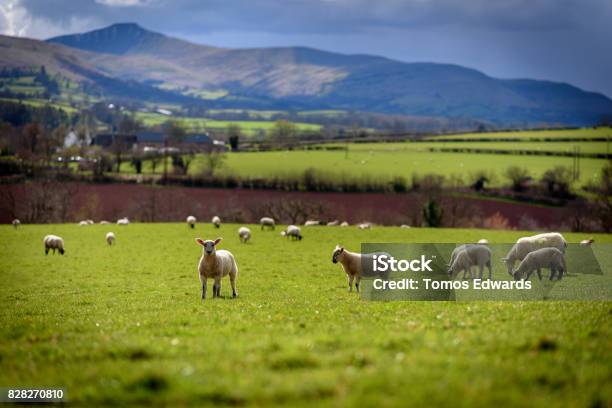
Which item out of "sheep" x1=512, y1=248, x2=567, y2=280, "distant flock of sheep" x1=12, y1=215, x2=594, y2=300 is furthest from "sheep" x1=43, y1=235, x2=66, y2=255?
"sheep" x1=512, y1=248, x2=567, y2=280

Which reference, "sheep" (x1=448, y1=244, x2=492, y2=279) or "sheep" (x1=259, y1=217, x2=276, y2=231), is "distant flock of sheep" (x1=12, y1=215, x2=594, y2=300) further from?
"sheep" (x1=259, y1=217, x2=276, y2=231)

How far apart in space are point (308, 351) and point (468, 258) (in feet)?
47.9

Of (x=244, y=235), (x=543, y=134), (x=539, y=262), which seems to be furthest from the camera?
(x=543, y=134)

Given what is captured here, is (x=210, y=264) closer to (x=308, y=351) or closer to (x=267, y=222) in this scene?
(x=308, y=351)

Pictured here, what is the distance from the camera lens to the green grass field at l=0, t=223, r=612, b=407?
7.73 metres

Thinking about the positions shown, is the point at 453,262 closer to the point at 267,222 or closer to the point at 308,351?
the point at 308,351

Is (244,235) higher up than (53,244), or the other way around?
(244,235)

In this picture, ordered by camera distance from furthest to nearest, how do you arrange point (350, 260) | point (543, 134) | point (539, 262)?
point (543, 134) < point (350, 260) < point (539, 262)

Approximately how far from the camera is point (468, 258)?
22.9 m

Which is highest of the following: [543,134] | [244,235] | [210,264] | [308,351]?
[543,134]

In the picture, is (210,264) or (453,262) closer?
(210,264)

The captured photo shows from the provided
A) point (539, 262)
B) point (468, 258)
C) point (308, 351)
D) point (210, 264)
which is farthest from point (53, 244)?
point (308, 351)

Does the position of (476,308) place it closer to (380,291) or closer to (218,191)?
(380,291)

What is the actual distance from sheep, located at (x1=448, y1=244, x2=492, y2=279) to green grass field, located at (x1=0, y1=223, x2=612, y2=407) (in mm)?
4462
